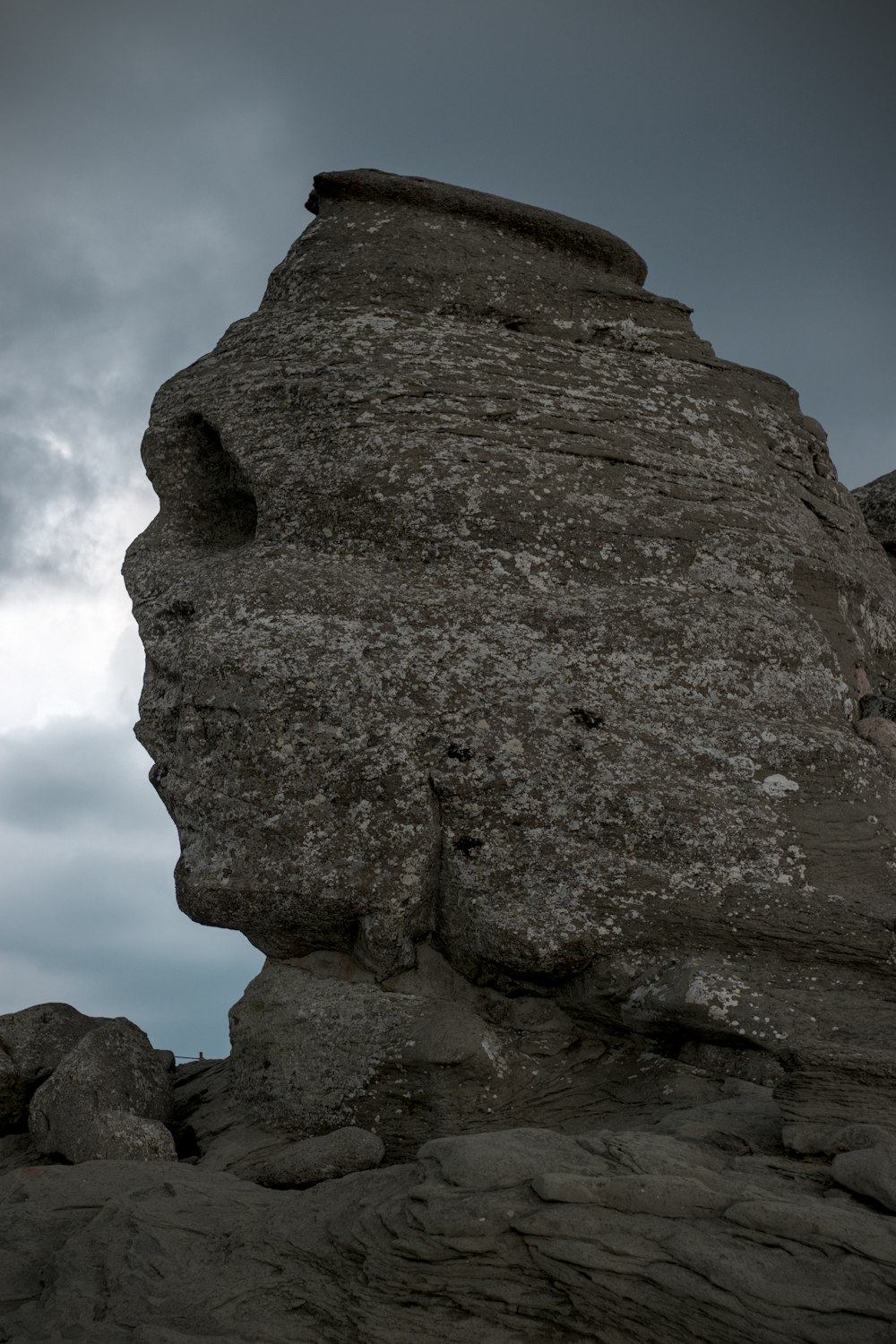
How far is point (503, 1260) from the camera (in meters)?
4.84

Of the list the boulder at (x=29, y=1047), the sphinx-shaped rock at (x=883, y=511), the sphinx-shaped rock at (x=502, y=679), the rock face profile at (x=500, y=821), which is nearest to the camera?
the rock face profile at (x=500, y=821)

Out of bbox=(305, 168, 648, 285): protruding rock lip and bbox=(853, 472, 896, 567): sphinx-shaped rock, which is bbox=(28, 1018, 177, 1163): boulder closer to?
bbox=(305, 168, 648, 285): protruding rock lip

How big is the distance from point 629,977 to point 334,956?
2.08 meters

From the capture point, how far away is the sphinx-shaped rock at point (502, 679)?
7.50 m

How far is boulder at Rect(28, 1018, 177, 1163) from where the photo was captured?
25.5 ft

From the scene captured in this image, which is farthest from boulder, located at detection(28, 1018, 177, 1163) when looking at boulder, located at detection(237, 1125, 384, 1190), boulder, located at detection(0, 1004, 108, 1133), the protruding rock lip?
the protruding rock lip

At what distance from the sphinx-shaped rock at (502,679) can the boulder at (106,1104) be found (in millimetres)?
807

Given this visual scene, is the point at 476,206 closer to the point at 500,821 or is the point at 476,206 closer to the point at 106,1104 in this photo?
the point at 500,821

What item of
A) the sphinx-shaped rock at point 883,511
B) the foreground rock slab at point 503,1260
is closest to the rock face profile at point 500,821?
the foreground rock slab at point 503,1260

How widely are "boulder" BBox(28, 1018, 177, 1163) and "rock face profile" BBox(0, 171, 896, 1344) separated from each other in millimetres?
115

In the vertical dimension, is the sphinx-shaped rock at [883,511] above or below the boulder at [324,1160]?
above

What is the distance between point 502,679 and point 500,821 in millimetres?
1004

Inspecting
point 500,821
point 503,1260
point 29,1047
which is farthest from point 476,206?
point 503,1260

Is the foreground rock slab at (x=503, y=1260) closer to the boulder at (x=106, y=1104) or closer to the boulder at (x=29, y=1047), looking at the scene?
the boulder at (x=106, y=1104)
